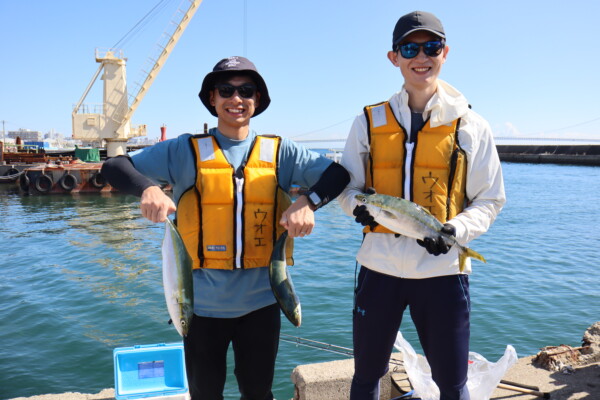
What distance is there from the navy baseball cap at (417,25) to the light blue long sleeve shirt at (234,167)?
36.9 inches

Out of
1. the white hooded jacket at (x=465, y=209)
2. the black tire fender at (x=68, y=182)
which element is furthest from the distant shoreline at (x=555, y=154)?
the white hooded jacket at (x=465, y=209)

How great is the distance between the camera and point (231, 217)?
2932 millimetres

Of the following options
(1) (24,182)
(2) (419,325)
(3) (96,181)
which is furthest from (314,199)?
(1) (24,182)

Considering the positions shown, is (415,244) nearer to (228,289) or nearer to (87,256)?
(228,289)

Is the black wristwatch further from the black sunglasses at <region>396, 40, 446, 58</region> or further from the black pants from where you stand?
the black sunglasses at <region>396, 40, 446, 58</region>

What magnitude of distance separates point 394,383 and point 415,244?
2.06 metres

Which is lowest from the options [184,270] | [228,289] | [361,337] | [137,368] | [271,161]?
[137,368]

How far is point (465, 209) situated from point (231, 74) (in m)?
1.75

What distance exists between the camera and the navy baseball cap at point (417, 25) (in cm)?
278

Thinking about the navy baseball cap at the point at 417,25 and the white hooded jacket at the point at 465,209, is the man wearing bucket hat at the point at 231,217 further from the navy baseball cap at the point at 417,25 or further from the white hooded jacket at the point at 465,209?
the navy baseball cap at the point at 417,25

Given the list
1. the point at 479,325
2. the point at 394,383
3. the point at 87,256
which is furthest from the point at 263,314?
the point at 87,256

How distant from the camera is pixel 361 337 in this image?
2.96m

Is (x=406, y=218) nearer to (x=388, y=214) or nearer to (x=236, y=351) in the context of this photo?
(x=388, y=214)

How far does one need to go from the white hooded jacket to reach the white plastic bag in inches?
48.5
